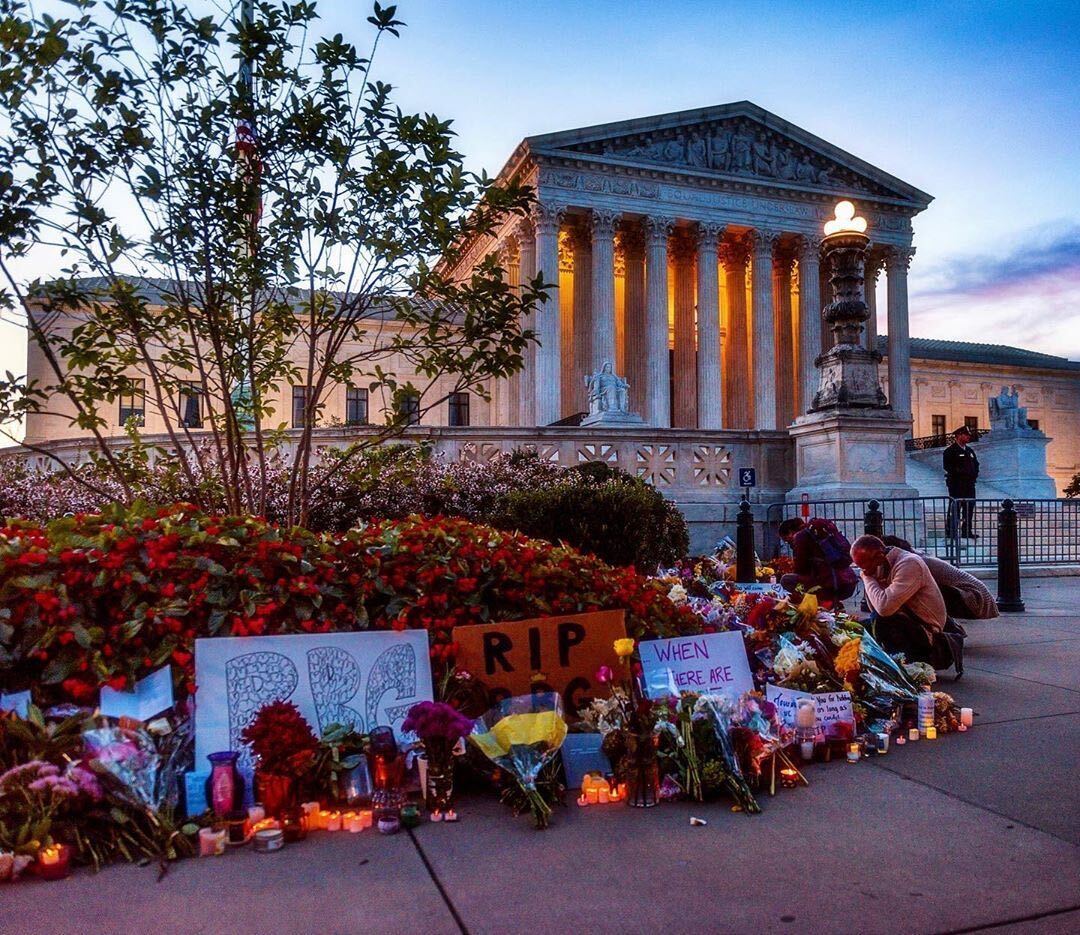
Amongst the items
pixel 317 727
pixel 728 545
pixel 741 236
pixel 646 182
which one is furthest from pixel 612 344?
pixel 317 727

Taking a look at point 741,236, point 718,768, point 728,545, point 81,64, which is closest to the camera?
point 718,768

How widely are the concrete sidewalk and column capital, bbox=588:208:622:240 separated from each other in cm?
3715

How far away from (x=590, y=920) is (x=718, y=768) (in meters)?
1.35

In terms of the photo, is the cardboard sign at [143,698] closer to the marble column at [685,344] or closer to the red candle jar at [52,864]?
the red candle jar at [52,864]

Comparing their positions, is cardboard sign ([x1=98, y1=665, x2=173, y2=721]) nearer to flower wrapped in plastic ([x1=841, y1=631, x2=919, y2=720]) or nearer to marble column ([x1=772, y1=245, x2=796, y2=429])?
flower wrapped in plastic ([x1=841, y1=631, x2=919, y2=720])

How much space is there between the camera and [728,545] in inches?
468

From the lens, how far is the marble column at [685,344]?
146ft

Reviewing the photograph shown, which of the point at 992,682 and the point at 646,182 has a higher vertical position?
the point at 646,182

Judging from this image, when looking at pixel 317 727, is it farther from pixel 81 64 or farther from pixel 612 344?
pixel 612 344

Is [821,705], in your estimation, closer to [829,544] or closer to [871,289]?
[829,544]

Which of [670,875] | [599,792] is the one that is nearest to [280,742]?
[599,792]

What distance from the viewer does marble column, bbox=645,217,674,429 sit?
129ft

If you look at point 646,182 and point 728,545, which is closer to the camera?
point 728,545

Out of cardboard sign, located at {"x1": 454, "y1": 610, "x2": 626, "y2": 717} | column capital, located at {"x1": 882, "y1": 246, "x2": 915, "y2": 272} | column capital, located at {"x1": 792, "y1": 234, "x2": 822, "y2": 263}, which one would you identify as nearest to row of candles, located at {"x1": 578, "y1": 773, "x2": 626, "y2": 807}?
cardboard sign, located at {"x1": 454, "y1": 610, "x2": 626, "y2": 717}
